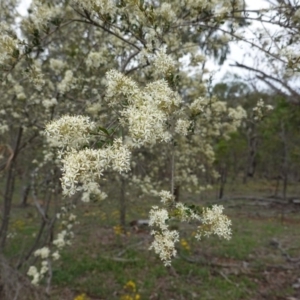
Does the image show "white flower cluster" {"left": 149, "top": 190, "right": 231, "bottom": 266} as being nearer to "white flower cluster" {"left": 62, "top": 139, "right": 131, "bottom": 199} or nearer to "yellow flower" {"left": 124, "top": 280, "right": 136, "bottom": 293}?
"white flower cluster" {"left": 62, "top": 139, "right": 131, "bottom": 199}

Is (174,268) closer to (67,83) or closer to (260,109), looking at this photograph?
(67,83)

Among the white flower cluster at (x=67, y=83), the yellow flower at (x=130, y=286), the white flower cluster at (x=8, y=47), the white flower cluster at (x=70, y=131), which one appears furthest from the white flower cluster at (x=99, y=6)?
the yellow flower at (x=130, y=286)

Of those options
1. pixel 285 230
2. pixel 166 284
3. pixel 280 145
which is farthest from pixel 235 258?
pixel 280 145

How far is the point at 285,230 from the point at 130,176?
5.97m

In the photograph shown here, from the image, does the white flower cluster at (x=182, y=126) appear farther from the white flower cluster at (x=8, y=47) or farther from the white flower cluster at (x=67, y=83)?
the white flower cluster at (x=67, y=83)

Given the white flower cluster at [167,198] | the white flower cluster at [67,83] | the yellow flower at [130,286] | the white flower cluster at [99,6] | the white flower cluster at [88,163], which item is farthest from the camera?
the yellow flower at [130,286]

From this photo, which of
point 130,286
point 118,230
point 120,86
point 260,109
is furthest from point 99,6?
point 118,230

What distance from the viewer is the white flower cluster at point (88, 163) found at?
4.95 feet

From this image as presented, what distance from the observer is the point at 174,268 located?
7047mm

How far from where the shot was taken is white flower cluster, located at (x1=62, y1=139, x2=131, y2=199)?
1.51 metres

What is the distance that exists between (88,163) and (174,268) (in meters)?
5.89

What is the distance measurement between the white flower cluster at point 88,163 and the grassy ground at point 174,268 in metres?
4.02

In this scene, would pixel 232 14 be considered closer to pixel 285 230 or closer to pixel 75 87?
pixel 75 87

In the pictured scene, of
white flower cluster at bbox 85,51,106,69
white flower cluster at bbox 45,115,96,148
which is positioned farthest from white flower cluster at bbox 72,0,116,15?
white flower cluster at bbox 85,51,106,69
